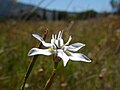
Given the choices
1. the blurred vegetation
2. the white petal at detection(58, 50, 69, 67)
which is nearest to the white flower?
the white petal at detection(58, 50, 69, 67)

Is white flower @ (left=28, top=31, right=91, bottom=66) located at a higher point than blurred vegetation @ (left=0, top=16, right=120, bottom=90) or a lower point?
higher

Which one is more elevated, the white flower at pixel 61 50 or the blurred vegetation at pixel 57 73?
the white flower at pixel 61 50

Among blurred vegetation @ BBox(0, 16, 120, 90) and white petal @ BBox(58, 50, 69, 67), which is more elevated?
white petal @ BBox(58, 50, 69, 67)

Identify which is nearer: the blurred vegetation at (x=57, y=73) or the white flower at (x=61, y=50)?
the white flower at (x=61, y=50)

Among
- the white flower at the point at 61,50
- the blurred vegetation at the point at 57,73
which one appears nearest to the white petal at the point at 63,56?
the white flower at the point at 61,50

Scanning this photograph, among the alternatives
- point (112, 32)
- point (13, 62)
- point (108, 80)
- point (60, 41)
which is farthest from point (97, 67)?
point (112, 32)

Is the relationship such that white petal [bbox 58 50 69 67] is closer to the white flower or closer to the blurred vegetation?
the white flower

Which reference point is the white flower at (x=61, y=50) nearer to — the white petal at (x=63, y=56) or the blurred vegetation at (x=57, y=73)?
the white petal at (x=63, y=56)

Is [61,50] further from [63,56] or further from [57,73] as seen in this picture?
[57,73]

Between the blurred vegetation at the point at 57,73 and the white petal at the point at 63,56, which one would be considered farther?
the blurred vegetation at the point at 57,73

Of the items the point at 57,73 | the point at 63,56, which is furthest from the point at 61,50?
the point at 57,73

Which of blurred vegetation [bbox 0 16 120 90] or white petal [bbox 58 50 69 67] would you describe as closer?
white petal [bbox 58 50 69 67]
